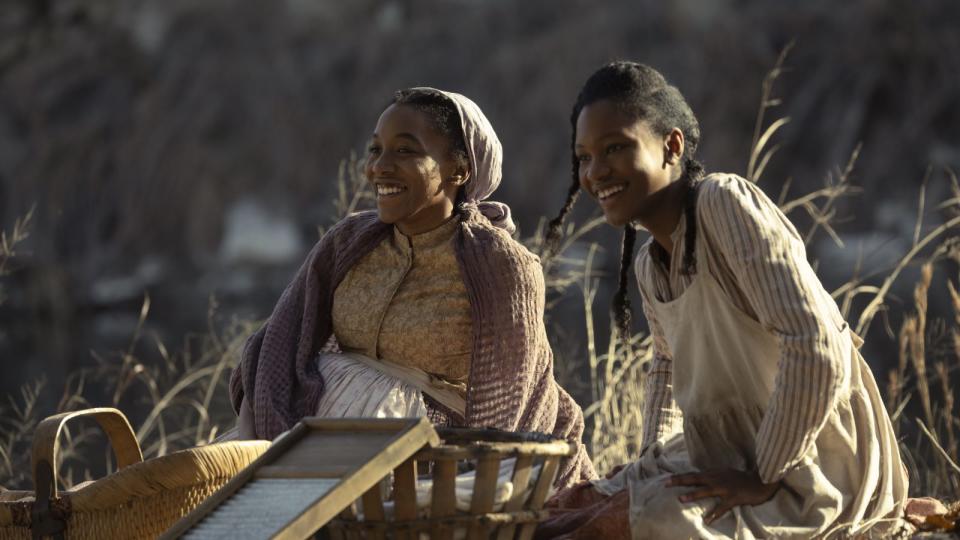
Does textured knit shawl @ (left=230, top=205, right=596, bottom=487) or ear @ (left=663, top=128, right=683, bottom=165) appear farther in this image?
textured knit shawl @ (left=230, top=205, right=596, bottom=487)

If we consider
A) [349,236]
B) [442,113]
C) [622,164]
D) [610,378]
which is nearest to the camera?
[622,164]

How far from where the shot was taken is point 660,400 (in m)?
2.80

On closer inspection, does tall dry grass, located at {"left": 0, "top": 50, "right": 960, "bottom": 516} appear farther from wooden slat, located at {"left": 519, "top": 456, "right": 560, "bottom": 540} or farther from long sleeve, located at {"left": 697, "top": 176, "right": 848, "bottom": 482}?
wooden slat, located at {"left": 519, "top": 456, "right": 560, "bottom": 540}

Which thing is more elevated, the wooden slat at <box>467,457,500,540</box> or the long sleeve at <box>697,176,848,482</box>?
the long sleeve at <box>697,176,848,482</box>

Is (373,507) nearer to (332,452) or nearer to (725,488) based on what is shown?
(332,452)

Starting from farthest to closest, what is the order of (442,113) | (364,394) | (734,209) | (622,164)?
(442,113) → (364,394) → (622,164) → (734,209)

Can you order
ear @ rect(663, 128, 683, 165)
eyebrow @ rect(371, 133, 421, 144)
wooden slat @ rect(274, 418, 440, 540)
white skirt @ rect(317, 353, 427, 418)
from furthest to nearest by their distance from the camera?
eyebrow @ rect(371, 133, 421, 144) < white skirt @ rect(317, 353, 427, 418) < ear @ rect(663, 128, 683, 165) < wooden slat @ rect(274, 418, 440, 540)

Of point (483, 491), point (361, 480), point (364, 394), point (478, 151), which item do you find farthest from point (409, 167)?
point (361, 480)

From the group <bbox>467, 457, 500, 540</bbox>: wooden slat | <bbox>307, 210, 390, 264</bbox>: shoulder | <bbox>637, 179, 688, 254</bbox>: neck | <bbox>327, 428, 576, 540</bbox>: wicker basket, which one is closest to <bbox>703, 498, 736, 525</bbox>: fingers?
<bbox>327, 428, 576, 540</bbox>: wicker basket

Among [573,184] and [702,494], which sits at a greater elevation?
[573,184]

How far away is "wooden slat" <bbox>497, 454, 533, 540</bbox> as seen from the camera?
225 centimetres

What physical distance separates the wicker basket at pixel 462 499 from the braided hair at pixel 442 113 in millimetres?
1142

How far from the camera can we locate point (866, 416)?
2.51 meters

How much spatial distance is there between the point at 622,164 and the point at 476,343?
2.51 ft
